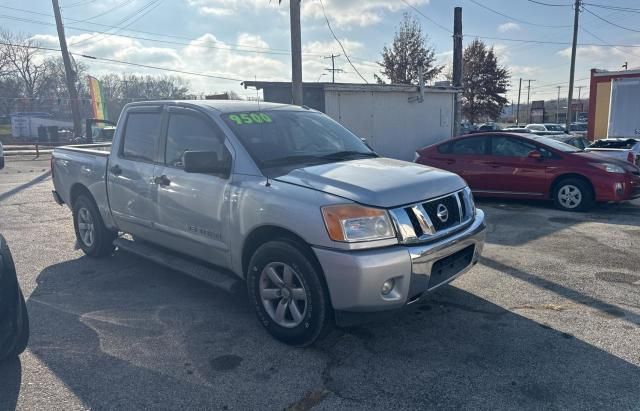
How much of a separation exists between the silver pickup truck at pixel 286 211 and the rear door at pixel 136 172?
0.05 feet

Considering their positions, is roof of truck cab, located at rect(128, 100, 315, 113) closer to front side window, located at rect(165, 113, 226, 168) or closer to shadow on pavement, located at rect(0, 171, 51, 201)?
front side window, located at rect(165, 113, 226, 168)

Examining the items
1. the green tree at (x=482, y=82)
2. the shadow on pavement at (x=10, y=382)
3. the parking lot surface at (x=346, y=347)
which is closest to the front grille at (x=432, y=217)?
the parking lot surface at (x=346, y=347)

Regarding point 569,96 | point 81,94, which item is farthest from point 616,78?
point 81,94

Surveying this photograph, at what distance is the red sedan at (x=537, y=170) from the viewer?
8141 millimetres

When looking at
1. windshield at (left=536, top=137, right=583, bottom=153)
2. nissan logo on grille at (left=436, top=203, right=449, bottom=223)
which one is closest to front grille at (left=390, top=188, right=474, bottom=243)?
nissan logo on grille at (left=436, top=203, right=449, bottom=223)

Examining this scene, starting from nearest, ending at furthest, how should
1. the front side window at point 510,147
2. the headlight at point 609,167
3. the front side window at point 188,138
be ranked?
the front side window at point 188,138
the headlight at point 609,167
the front side window at point 510,147

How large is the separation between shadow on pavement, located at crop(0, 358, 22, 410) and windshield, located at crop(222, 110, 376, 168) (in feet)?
7.49

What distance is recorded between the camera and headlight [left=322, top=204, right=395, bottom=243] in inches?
125

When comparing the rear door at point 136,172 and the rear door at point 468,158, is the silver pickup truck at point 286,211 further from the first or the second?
the rear door at point 468,158

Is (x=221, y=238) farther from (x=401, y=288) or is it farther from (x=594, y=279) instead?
(x=594, y=279)

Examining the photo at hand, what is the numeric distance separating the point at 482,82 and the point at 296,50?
29397 mm

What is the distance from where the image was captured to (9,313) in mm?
3139

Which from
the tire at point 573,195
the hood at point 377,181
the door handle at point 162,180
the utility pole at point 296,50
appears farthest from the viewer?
the utility pole at point 296,50

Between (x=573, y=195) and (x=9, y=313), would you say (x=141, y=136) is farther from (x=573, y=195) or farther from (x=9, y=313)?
(x=573, y=195)
